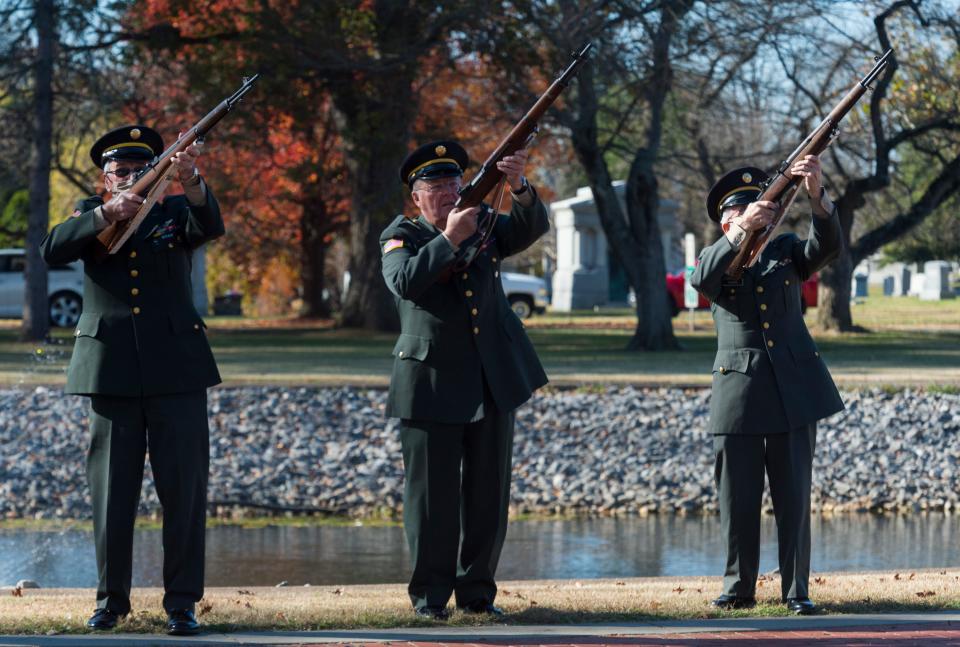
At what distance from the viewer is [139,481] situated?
6.80 metres

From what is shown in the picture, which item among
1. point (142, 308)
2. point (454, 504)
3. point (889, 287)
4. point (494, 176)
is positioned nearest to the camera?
point (494, 176)

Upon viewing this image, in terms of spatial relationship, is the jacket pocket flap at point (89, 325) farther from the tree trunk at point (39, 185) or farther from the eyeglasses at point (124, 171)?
the tree trunk at point (39, 185)

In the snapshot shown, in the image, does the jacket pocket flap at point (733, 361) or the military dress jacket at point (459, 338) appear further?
the jacket pocket flap at point (733, 361)

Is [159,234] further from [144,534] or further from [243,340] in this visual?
[243,340]

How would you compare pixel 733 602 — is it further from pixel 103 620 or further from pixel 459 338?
pixel 103 620

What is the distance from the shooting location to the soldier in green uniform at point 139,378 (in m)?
6.66

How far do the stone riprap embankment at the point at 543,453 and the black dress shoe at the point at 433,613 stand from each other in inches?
308

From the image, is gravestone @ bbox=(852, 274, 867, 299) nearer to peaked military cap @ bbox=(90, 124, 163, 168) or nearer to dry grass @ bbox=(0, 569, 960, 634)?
dry grass @ bbox=(0, 569, 960, 634)

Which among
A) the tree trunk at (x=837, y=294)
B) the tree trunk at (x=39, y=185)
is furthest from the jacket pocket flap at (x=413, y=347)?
the tree trunk at (x=837, y=294)

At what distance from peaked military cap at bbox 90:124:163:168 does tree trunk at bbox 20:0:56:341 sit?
63.2ft

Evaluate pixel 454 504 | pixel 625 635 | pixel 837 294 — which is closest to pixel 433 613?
pixel 454 504

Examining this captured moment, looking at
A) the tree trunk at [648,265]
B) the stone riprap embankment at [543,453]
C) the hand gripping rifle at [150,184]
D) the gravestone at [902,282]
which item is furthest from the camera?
the gravestone at [902,282]

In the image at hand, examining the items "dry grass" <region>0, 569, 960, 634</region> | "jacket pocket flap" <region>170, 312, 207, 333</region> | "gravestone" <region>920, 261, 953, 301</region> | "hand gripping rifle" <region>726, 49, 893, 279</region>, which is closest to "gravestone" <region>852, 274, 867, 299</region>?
"gravestone" <region>920, 261, 953, 301</region>

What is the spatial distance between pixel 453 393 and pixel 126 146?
168cm
